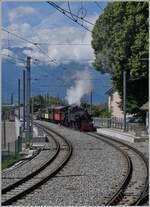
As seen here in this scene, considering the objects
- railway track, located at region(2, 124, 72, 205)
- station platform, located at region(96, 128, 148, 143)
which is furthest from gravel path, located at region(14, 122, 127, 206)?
station platform, located at region(96, 128, 148, 143)

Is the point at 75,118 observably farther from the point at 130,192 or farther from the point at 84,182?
the point at 130,192

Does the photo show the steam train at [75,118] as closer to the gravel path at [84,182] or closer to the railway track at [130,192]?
the gravel path at [84,182]

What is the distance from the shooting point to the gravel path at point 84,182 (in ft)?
46.6

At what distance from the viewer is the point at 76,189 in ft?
52.7

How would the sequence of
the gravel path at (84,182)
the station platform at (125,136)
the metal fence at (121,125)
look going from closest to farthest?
the gravel path at (84,182) → the station platform at (125,136) → the metal fence at (121,125)

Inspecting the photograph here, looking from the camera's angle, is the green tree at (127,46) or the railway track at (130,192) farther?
the green tree at (127,46)

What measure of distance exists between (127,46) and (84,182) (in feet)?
102

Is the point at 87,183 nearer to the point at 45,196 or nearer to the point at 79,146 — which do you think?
the point at 45,196

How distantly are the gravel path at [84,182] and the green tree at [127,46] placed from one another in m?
18.4

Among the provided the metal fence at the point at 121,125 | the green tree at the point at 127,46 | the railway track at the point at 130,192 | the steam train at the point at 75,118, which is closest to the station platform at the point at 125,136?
the metal fence at the point at 121,125

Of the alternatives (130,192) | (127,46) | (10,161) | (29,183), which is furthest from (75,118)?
(130,192)

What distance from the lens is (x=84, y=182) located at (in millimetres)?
17625

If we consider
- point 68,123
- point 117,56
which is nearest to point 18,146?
point 117,56

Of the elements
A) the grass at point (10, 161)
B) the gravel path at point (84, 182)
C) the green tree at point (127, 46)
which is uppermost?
the green tree at point (127, 46)
